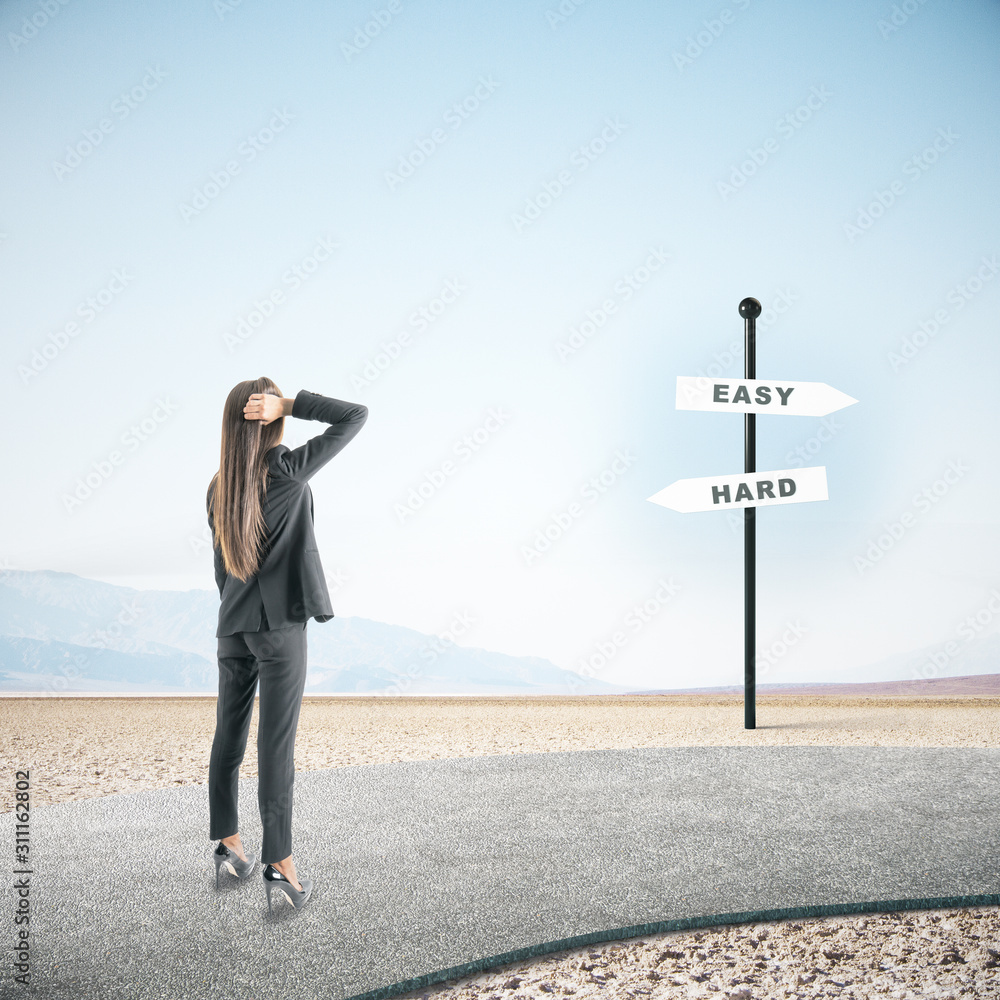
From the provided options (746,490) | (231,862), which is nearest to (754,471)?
(746,490)

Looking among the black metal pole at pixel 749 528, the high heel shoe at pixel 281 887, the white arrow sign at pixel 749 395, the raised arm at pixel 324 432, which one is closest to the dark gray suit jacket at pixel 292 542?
the raised arm at pixel 324 432

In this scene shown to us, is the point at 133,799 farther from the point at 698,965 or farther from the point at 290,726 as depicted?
the point at 698,965

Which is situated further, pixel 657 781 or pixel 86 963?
pixel 657 781

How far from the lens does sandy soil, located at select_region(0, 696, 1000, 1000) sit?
6.59 ft

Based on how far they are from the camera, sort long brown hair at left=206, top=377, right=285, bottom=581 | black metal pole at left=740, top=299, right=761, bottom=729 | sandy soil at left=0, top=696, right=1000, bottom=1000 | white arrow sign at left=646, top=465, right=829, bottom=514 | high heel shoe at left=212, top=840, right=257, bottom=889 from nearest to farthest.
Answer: sandy soil at left=0, top=696, right=1000, bottom=1000 → long brown hair at left=206, top=377, right=285, bottom=581 → high heel shoe at left=212, top=840, right=257, bottom=889 → white arrow sign at left=646, top=465, right=829, bottom=514 → black metal pole at left=740, top=299, right=761, bottom=729

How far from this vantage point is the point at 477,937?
2135 mm

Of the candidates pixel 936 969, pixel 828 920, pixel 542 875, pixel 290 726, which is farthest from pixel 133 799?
pixel 936 969

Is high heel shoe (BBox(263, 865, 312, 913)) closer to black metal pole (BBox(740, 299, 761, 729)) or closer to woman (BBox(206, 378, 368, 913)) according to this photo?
woman (BBox(206, 378, 368, 913))

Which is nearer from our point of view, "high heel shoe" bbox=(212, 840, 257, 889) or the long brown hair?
the long brown hair

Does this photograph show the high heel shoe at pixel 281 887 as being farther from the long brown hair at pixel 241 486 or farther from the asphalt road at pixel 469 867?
the long brown hair at pixel 241 486

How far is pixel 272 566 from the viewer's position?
7.41ft

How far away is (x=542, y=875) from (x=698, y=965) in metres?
0.63

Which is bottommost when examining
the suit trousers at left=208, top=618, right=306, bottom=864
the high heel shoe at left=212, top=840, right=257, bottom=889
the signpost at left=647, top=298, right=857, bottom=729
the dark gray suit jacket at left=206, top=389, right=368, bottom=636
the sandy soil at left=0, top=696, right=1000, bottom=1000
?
the sandy soil at left=0, top=696, right=1000, bottom=1000

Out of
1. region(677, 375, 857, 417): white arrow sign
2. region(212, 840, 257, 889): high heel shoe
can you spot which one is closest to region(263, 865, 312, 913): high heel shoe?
region(212, 840, 257, 889): high heel shoe
